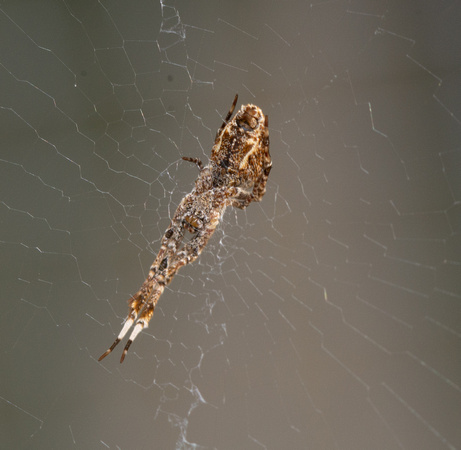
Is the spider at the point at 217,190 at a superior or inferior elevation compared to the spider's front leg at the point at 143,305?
superior

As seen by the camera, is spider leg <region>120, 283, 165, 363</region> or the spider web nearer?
spider leg <region>120, 283, 165, 363</region>

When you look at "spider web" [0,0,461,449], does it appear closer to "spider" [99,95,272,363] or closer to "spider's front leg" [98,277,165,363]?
"spider" [99,95,272,363]

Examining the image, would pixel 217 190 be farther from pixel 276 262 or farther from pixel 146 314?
pixel 276 262

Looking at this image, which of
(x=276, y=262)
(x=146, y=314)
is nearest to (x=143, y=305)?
(x=146, y=314)

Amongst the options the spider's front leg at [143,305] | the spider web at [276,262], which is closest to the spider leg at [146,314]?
the spider's front leg at [143,305]

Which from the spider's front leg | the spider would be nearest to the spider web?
the spider

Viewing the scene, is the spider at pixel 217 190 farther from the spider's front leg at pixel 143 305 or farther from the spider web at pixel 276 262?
the spider web at pixel 276 262
